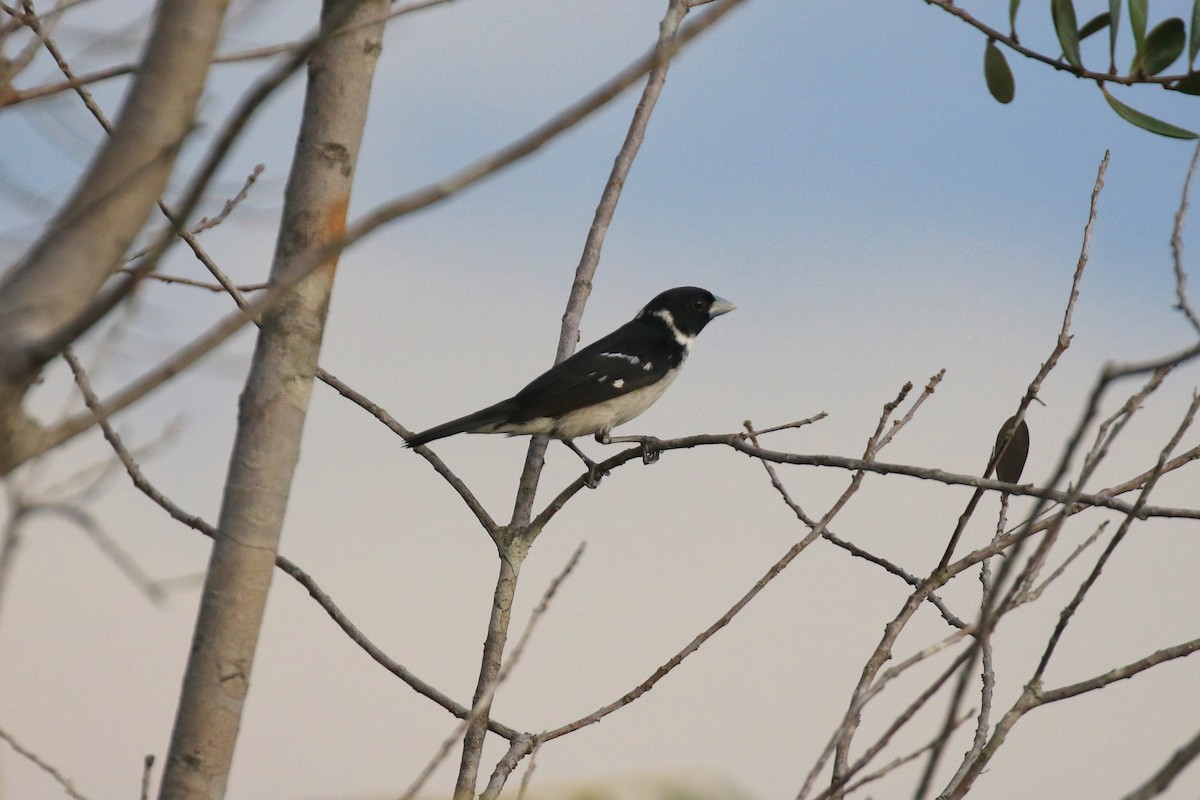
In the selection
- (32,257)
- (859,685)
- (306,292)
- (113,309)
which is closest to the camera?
(113,309)

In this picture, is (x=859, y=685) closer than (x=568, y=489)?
Yes

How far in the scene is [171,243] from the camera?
191cm

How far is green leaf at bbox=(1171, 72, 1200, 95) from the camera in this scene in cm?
395

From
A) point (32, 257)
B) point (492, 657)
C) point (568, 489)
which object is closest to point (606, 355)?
point (568, 489)

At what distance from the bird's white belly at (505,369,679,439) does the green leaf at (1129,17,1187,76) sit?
3700 millimetres

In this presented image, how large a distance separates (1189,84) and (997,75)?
63cm

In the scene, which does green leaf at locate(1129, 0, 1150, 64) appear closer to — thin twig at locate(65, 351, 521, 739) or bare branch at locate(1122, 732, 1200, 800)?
bare branch at locate(1122, 732, 1200, 800)

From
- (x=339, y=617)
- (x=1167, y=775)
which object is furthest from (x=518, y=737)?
(x=1167, y=775)

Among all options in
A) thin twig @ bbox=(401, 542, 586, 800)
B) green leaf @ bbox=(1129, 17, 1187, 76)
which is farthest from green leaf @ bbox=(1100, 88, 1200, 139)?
thin twig @ bbox=(401, 542, 586, 800)

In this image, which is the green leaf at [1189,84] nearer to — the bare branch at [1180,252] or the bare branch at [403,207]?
the bare branch at [1180,252]

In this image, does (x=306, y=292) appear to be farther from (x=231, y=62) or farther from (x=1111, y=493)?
(x=1111, y=493)

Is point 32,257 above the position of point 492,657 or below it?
below

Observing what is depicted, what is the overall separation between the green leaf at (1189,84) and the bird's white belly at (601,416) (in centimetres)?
374

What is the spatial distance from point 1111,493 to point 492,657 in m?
2.44
